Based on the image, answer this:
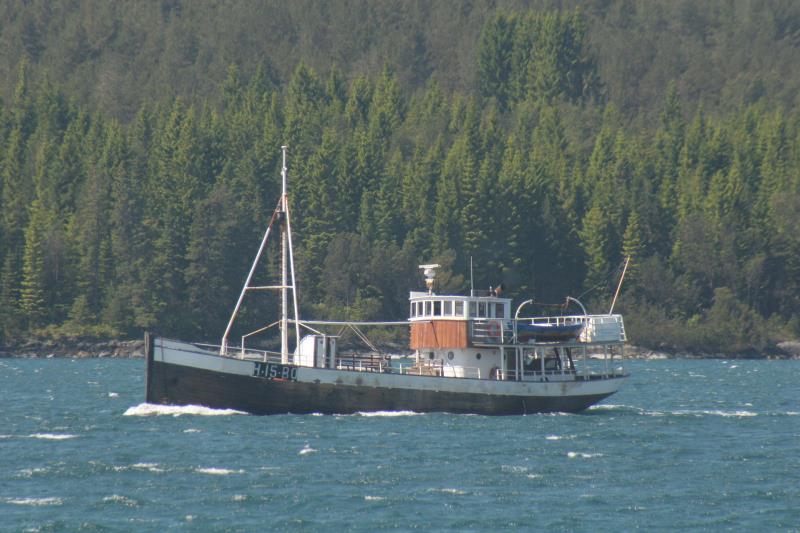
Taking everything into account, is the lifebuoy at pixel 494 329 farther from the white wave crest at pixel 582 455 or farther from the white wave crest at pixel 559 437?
the white wave crest at pixel 582 455

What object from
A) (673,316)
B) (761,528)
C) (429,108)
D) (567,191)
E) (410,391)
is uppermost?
(429,108)

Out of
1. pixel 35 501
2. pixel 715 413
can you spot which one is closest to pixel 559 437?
pixel 715 413

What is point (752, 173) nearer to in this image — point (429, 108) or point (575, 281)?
point (575, 281)

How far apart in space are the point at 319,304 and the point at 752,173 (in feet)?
186

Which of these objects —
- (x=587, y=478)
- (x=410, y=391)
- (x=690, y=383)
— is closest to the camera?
(x=587, y=478)

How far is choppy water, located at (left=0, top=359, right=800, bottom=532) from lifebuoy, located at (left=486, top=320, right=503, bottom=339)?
141 inches

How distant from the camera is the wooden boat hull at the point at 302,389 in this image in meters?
59.3

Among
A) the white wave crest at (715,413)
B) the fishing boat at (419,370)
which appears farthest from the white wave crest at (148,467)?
the white wave crest at (715,413)

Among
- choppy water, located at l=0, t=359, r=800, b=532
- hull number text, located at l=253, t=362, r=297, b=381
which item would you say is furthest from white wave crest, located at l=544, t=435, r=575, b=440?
hull number text, located at l=253, t=362, r=297, b=381

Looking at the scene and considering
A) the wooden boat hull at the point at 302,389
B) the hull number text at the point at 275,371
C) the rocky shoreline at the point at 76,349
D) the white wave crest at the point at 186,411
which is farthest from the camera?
the rocky shoreline at the point at 76,349

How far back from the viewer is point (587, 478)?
46594 mm

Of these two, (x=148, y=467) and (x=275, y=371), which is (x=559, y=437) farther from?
(x=148, y=467)

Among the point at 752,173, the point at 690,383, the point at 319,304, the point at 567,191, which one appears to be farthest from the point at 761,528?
the point at 752,173

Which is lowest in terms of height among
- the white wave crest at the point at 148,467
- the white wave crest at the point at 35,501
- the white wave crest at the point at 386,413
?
the white wave crest at the point at 35,501
